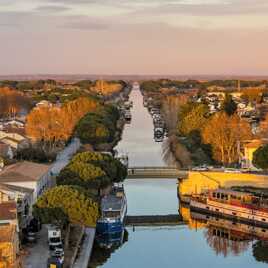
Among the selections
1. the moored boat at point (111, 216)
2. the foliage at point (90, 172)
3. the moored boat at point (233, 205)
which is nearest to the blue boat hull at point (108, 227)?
the moored boat at point (111, 216)

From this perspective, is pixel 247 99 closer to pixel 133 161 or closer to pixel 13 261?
pixel 133 161

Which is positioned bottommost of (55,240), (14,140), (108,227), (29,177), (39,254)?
(108,227)

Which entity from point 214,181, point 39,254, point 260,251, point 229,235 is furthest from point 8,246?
point 214,181

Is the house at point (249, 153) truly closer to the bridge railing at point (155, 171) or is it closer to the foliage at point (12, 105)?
the bridge railing at point (155, 171)

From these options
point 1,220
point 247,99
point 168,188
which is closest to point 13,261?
point 1,220

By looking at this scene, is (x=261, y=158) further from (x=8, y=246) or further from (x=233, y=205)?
(x=8, y=246)
